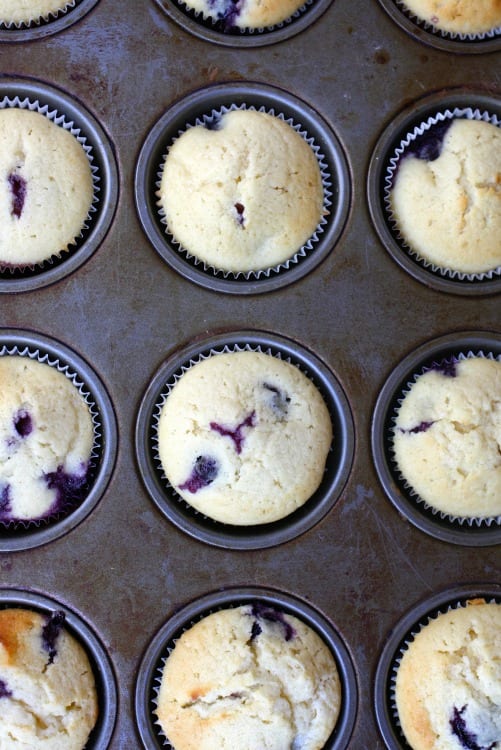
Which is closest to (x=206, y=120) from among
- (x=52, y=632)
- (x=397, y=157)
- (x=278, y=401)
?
(x=397, y=157)

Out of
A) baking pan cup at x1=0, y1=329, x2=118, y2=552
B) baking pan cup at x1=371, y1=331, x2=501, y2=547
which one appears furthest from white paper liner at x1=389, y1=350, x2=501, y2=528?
baking pan cup at x1=0, y1=329, x2=118, y2=552

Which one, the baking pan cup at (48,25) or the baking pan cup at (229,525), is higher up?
the baking pan cup at (48,25)

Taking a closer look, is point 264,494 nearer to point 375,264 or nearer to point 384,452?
point 384,452

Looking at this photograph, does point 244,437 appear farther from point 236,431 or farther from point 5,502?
point 5,502

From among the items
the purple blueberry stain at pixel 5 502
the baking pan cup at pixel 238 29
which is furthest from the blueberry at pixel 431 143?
the purple blueberry stain at pixel 5 502

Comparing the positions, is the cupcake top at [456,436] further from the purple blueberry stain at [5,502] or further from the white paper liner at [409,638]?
the purple blueberry stain at [5,502]
